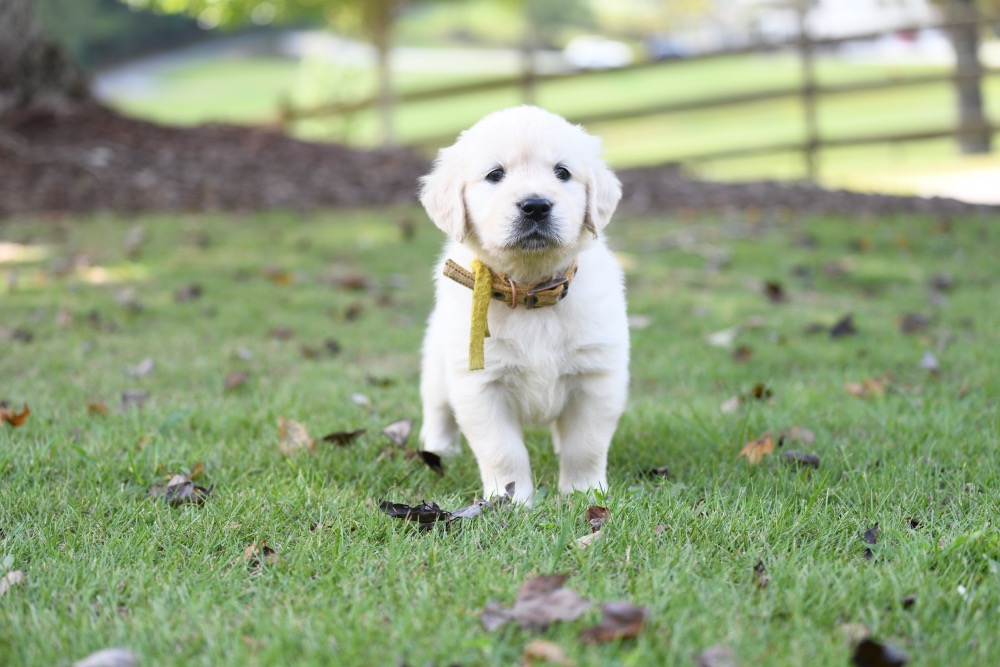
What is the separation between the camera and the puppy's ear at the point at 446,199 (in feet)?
10.2

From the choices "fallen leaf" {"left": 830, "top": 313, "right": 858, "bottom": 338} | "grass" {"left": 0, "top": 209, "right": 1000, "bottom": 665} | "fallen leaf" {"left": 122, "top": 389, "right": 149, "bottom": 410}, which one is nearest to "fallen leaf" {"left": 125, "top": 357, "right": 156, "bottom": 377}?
"grass" {"left": 0, "top": 209, "right": 1000, "bottom": 665}

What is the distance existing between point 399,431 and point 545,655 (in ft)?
5.64

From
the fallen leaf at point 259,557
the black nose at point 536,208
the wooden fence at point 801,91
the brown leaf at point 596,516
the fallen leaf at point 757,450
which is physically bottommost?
the fallen leaf at point 259,557

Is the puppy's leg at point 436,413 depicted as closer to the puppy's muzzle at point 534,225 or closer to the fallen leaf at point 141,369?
the puppy's muzzle at point 534,225

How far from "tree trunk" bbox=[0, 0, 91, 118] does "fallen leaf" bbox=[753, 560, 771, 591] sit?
9.47 metres

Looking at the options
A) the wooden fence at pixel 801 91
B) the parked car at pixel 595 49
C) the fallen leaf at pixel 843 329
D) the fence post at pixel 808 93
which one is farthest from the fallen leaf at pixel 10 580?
the parked car at pixel 595 49

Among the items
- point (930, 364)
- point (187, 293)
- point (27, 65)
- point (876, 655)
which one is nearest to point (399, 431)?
point (876, 655)

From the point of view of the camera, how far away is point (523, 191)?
295 centimetres

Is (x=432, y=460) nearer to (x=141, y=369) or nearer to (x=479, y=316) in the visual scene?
(x=479, y=316)

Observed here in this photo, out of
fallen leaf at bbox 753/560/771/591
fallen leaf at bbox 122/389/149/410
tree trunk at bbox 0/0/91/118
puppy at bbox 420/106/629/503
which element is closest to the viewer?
fallen leaf at bbox 753/560/771/591

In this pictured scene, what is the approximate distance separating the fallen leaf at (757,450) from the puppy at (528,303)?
47 cm

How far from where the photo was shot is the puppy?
297 cm

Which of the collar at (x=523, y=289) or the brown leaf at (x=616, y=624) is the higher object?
the collar at (x=523, y=289)

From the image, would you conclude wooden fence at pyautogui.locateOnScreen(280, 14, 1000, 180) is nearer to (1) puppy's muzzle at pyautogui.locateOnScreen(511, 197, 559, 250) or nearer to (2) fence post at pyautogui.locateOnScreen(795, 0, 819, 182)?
(2) fence post at pyautogui.locateOnScreen(795, 0, 819, 182)
